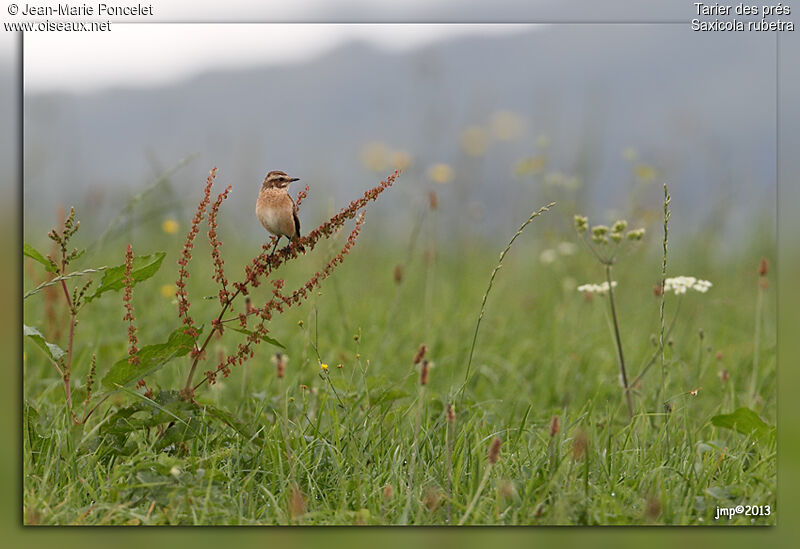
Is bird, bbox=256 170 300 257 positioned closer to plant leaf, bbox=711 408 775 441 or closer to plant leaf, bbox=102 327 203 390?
plant leaf, bbox=102 327 203 390

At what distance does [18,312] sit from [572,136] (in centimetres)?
486

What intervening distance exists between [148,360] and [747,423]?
2366 millimetres

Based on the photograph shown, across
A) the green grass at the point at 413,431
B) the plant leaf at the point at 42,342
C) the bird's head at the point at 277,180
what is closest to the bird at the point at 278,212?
the bird's head at the point at 277,180

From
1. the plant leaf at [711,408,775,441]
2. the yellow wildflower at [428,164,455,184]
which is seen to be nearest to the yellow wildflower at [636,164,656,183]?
the yellow wildflower at [428,164,455,184]

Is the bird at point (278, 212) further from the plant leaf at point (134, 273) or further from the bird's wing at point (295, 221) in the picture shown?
the plant leaf at point (134, 273)

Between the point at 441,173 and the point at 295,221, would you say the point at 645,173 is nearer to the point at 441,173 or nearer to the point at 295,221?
the point at 441,173

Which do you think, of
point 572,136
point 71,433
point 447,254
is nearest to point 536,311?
point 447,254

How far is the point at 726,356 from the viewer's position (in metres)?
4.71

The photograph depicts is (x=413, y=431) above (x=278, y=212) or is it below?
below

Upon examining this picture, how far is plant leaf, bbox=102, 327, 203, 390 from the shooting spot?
8.90 feet

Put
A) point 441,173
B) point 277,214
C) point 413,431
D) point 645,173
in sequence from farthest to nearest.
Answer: point 441,173 < point 645,173 < point 413,431 < point 277,214

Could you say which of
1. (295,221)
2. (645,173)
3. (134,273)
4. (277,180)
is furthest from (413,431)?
(645,173)

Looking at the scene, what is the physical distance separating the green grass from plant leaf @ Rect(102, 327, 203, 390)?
182mm

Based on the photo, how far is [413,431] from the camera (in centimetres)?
304
